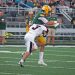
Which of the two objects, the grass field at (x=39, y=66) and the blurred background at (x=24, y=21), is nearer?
the grass field at (x=39, y=66)

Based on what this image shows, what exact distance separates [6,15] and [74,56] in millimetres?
7718

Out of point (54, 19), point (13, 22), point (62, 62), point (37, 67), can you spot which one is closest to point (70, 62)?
point (62, 62)

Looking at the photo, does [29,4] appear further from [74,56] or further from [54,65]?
[54,65]

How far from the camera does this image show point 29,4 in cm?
2216

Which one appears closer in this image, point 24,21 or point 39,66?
point 39,66

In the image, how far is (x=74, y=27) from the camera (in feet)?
69.4

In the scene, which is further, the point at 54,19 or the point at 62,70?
the point at 54,19

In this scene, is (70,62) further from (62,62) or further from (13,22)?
(13,22)

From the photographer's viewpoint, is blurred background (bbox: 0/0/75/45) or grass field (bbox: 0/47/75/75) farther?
blurred background (bbox: 0/0/75/45)

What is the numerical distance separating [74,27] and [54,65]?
9679mm

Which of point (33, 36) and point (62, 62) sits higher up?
point (33, 36)

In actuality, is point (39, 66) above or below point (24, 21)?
above

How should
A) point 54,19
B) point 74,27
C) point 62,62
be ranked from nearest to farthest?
1. point 62,62
2. point 54,19
3. point 74,27

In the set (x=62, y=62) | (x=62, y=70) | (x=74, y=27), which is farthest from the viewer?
(x=74, y=27)
